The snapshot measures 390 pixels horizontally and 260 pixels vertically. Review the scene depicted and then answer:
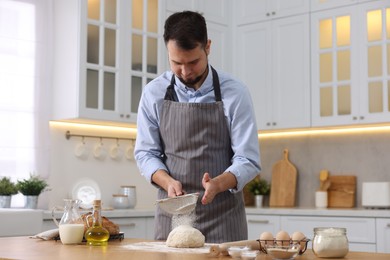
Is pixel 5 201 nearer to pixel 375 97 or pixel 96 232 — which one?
pixel 96 232

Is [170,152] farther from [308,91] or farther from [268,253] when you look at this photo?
[308,91]

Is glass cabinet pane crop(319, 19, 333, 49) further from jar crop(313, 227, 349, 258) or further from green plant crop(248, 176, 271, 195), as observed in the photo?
jar crop(313, 227, 349, 258)

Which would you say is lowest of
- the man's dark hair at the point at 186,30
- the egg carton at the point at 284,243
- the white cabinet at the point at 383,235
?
the white cabinet at the point at 383,235

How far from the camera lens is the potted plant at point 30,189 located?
→ 4582 millimetres

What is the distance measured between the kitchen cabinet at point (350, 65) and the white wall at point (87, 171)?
158 cm

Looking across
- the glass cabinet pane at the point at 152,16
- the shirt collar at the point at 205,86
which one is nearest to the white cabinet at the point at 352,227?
the glass cabinet pane at the point at 152,16

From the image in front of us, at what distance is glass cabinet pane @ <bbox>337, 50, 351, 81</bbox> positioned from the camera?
5305mm

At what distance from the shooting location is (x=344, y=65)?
5.33 metres

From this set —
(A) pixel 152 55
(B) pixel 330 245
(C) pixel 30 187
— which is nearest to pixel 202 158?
(B) pixel 330 245

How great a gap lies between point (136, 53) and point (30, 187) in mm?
1390

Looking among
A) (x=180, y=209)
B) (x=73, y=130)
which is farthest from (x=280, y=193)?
(x=180, y=209)

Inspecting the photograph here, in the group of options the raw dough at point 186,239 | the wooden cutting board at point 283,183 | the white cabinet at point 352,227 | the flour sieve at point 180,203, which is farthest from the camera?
the wooden cutting board at point 283,183

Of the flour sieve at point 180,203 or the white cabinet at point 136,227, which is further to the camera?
the white cabinet at point 136,227

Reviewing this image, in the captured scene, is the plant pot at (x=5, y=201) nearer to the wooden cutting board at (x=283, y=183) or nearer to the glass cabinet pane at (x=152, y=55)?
the glass cabinet pane at (x=152, y=55)
